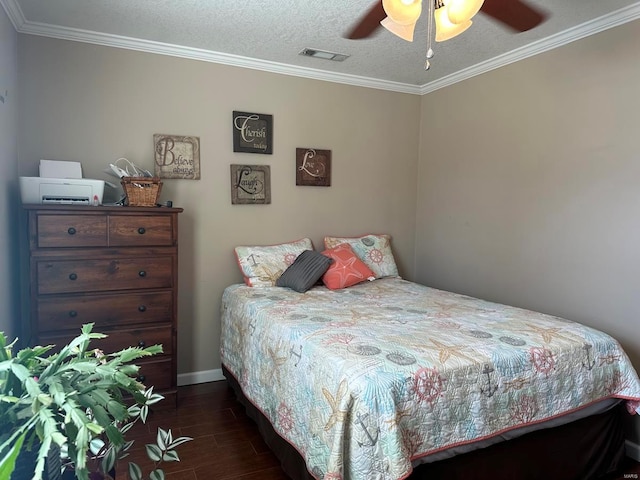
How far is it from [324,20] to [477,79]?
1.49 metres

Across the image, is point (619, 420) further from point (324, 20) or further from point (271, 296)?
point (324, 20)

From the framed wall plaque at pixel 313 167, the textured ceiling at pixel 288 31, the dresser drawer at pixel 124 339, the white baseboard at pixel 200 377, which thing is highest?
the textured ceiling at pixel 288 31

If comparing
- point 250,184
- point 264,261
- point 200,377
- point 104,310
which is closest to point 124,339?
point 104,310

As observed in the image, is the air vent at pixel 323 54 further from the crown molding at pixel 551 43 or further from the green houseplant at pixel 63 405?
the green houseplant at pixel 63 405

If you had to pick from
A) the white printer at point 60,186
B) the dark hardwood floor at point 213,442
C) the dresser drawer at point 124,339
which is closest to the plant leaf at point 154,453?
the dark hardwood floor at point 213,442

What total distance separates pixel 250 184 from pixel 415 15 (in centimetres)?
194

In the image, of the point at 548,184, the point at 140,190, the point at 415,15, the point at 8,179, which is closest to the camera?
the point at 415,15

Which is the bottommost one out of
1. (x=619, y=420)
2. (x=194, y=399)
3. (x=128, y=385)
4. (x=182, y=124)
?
(x=194, y=399)

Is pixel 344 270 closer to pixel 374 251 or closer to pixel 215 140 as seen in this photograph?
pixel 374 251

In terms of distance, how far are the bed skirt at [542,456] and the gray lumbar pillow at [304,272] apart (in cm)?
100

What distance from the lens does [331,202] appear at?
3.69 metres

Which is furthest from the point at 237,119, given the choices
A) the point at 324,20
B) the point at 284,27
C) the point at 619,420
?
the point at 619,420

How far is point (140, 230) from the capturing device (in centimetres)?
263

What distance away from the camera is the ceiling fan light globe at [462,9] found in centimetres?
160
